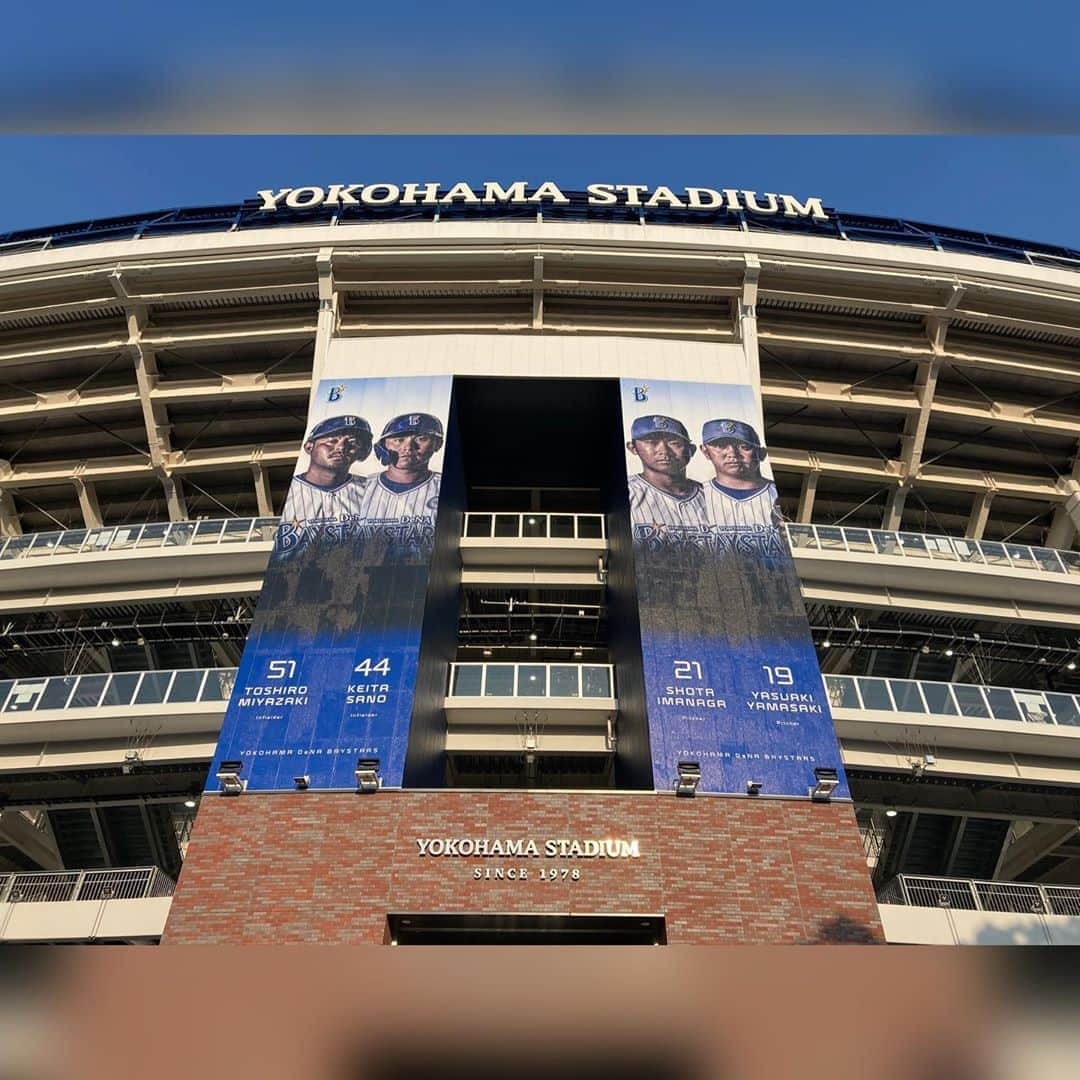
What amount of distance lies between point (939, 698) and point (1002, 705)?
1568 millimetres

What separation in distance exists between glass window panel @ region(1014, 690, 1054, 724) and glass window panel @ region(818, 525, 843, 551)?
5761 millimetres

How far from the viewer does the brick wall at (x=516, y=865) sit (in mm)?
14664

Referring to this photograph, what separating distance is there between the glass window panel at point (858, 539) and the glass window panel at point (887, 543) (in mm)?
165

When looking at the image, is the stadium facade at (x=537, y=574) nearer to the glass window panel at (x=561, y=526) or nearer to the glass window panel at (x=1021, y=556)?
the glass window panel at (x=1021, y=556)

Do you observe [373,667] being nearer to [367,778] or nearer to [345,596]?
[345,596]

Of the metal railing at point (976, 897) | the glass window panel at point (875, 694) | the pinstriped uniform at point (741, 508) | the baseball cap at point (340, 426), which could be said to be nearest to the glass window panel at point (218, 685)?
the baseball cap at point (340, 426)

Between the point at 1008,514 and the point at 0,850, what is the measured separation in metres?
34.6

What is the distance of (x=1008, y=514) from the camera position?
30.0m

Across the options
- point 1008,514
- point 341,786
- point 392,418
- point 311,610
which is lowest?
point 341,786

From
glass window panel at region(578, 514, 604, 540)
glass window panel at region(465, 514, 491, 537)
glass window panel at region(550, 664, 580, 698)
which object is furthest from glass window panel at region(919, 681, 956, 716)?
glass window panel at region(465, 514, 491, 537)

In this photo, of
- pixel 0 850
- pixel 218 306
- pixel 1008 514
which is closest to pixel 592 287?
pixel 218 306

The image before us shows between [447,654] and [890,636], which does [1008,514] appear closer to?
[890,636]

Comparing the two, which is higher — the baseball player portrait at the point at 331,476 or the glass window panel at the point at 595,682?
the baseball player portrait at the point at 331,476

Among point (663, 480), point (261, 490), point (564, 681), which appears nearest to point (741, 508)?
point (663, 480)
